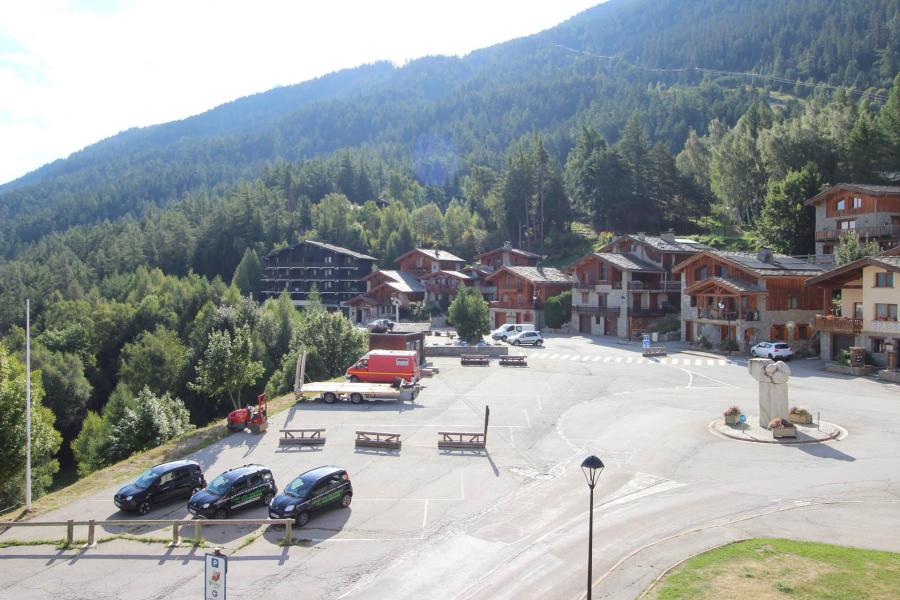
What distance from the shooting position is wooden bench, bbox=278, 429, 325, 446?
29625 millimetres

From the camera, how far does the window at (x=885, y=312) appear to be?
4378 centimetres

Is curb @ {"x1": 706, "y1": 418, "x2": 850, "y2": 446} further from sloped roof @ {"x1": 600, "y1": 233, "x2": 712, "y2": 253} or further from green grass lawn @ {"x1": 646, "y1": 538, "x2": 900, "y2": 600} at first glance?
sloped roof @ {"x1": 600, "y1": 233, "x2": 712, "y2": 253}

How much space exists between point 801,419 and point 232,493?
81.1 ft

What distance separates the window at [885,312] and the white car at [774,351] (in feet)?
22.5

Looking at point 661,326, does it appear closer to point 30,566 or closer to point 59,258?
point 30,566

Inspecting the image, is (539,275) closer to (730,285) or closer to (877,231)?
(730,285)

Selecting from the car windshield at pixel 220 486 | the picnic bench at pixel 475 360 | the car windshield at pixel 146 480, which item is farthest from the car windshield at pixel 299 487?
the picnic bench at pixel 475 360

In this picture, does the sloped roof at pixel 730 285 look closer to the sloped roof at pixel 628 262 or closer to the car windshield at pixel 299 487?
the sloped roof at pixel 628 262

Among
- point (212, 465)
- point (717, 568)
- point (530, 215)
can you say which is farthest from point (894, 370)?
point (530, 215)

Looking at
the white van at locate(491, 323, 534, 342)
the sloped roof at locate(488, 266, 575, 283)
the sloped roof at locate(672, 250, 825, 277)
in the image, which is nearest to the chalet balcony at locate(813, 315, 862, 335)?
the sloped roof at locate(672, 250, 825, 277)

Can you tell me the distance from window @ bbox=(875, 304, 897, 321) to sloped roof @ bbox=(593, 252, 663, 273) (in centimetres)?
2532

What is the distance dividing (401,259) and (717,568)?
281 feet

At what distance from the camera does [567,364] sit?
2021 inches

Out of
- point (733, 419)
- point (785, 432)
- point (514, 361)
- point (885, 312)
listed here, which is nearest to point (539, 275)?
point (514, 361)
